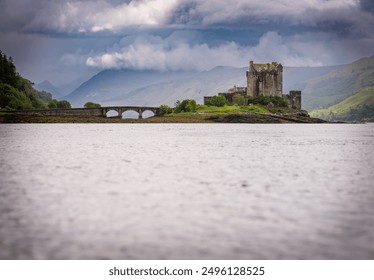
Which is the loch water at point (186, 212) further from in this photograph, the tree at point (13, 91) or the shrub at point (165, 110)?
the shrub at point (165, 110)

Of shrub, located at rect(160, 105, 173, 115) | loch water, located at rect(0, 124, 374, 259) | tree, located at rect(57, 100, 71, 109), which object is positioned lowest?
loch water, located at rect(0, 124, 374, 259)

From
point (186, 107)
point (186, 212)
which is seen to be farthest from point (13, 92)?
point (186, 212)

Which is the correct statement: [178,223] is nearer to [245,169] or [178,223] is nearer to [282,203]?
[282,203]

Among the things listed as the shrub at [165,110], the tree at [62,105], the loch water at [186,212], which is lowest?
the loch water at [186,212]

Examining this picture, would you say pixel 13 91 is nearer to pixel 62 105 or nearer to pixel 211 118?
pixel 62 105

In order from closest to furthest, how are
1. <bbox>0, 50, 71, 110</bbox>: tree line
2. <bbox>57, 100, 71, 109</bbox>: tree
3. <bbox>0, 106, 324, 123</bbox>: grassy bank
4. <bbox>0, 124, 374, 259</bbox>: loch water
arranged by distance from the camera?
<bbox>0, 124, 374, 259</bbox>: loch water → <bbox>0, 50, 71, 110</bbox>: tree line → <bbox>0, 106, 324, 123</bbox>: grassy bank → <bbox>57, 100, 71, 109</bbox>: tree

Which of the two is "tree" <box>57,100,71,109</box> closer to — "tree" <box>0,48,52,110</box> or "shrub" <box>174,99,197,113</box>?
"tree" <box>0,48,52,110</box>

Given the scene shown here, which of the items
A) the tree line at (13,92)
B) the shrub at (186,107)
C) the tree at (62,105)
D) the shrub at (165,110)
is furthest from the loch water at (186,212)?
the shrub at (165,110)

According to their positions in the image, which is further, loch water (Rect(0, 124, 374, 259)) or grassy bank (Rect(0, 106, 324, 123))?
grassy bank (Rect(0, 106, 324, 123))

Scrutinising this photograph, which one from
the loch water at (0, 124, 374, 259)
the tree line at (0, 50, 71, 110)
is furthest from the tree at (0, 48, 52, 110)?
the loch water at (0, 124, 374, 259)

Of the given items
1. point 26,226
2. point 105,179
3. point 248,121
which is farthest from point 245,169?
point 248,121

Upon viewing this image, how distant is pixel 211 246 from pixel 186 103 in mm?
173020

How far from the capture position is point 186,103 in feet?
616
